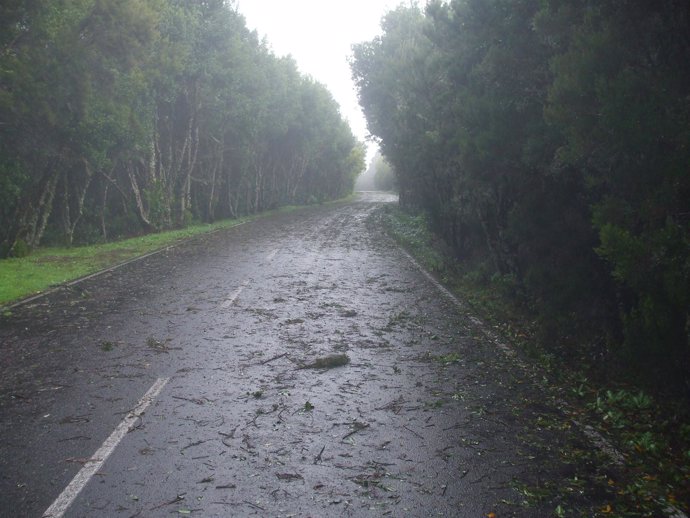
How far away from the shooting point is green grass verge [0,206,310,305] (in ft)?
42.0

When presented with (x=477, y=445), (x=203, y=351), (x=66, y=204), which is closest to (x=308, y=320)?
(x=203, y=351)

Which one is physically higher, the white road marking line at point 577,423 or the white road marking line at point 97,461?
the white road marking line at point 97,461

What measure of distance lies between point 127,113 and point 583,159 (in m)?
18.8

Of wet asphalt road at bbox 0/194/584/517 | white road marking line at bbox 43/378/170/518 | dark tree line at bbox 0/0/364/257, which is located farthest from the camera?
dark tree line at bbox 0/0/364/257

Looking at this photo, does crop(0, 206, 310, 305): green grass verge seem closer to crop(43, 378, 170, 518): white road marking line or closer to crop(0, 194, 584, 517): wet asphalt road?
crop(0, 194, 584, 517): wet asphalt road

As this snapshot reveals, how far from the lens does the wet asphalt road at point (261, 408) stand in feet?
14.0

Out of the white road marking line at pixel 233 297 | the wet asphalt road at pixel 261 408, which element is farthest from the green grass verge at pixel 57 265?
the white road marking line at pixel 233 297

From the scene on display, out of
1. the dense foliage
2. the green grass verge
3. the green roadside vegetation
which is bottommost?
the green roadside vegetation

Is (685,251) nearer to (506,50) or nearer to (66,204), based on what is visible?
(506,50)

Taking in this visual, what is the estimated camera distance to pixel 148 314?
10.0 meters

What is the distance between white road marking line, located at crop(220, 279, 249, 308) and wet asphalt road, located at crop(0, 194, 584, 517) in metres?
0.09

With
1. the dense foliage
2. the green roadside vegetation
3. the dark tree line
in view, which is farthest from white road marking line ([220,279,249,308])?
the dark tree line

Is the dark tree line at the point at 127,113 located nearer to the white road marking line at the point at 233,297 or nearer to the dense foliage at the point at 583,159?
the white road marking line at the point at 233,297

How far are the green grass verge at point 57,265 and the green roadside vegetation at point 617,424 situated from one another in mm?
9539
